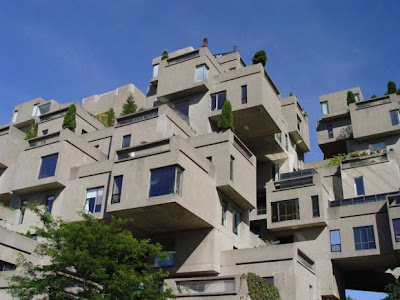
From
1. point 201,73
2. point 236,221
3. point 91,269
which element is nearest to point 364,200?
point 236,221

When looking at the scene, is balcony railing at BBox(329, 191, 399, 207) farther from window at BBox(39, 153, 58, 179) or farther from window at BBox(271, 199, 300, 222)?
window at BBox(39, 153, 58, 179)

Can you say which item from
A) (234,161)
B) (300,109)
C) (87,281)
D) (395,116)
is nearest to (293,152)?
(300,109)

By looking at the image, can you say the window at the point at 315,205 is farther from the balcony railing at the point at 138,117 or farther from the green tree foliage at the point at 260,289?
the balcony railing at the point at 138,117

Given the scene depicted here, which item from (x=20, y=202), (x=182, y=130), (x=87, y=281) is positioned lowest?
(x=87, y=281)

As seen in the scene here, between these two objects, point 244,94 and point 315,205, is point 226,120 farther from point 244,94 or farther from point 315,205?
point 315,205

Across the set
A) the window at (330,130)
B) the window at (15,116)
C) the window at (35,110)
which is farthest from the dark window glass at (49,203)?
the window at (330,130)

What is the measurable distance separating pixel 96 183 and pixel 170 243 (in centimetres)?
687

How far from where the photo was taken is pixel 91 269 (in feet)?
69.1

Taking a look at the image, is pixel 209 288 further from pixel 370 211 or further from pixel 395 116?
pixel 395 116

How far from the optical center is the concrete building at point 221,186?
2862 cm

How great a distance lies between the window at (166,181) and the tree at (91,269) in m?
4.98

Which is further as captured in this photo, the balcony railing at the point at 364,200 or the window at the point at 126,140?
the window at the point at 126,140

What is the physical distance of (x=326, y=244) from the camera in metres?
37.0

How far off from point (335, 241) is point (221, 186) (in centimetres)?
1136
